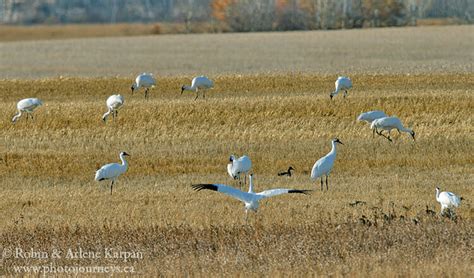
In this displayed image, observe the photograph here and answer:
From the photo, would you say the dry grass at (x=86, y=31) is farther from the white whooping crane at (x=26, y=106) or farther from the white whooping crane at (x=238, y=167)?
the white whooping crane at (x=238, y=167)

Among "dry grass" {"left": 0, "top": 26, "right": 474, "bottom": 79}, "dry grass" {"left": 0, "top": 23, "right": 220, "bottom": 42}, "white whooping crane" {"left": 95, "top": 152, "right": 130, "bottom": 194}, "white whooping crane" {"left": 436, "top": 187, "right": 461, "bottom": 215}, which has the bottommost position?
"dry grass" {"left": 0, "top": 23, "right": 220, "bottom": 42}

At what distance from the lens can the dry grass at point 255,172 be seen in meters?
11.1

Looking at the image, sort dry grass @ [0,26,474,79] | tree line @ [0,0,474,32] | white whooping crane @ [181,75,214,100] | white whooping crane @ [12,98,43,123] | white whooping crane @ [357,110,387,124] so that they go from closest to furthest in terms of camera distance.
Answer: white whooping crane @ [357,110,387,124] → white whooping crane @ [12,98,43,123] → white whooping crane @ [181,75,214,100] → dry grass @ [0,26,474,79] → tree line @ [0,0,474,32]

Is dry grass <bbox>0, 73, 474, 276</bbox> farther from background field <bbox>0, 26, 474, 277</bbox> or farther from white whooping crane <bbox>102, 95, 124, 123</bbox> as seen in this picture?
white whooping crane <bbox>102, 95, 124, 123</bbox>

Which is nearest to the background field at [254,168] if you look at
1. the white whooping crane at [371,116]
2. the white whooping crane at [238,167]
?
the white whooping crane at [371,116]

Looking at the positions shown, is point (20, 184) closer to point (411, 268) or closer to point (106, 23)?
point (411, 268)

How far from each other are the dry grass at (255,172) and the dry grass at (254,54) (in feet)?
19.4

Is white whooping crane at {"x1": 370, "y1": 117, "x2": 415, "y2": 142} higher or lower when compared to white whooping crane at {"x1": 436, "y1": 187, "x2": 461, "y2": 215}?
lower

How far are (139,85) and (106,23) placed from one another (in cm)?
7366

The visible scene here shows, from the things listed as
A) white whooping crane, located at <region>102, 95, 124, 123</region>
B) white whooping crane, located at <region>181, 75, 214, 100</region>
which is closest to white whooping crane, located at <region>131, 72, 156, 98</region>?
white whooping crane, located at <region>181, 75, 214, 100</region>

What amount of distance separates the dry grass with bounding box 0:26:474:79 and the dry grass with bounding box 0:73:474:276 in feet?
19.4

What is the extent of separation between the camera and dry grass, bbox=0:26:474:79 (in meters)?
40.6

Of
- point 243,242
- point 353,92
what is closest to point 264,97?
point 353,92

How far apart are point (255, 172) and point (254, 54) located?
1296 inches
